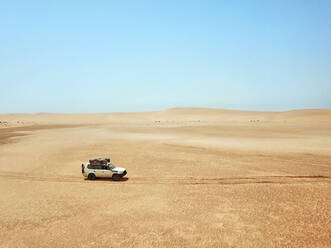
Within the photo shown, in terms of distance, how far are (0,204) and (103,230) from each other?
7.65m

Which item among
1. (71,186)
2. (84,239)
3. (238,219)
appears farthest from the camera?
(71,186)

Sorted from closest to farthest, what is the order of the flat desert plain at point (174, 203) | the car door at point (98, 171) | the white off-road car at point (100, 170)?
the flat desert plain at point (174, 203), the white off-road car at point (100, 170), the car door at point (98, 171)

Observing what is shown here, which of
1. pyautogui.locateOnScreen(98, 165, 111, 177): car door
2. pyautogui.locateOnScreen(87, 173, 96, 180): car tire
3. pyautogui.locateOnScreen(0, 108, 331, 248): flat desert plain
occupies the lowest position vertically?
pyautogui.locateOnScreen(0, 108, 331, 248): flat desert plain

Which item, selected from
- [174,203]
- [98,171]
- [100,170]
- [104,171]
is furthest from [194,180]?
[98,171]

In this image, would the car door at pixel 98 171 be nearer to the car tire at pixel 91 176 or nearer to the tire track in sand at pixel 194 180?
the car tire at pixel 91 176

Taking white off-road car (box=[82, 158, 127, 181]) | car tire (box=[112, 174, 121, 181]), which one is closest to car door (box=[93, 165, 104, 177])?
white off-road car (box=[82, 158, 127, 181])

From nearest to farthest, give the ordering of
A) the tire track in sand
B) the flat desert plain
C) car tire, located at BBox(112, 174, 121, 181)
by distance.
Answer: the flat desert plain < the tire track in sand < car tire, located at BBox(112, 174, 121, 181)

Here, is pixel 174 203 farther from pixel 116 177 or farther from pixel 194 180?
pixel 116 177

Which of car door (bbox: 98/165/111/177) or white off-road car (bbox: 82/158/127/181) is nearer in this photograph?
white off-road car (bbox: 82/158/127/181)

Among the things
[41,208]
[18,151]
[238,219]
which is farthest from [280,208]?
[18,151]

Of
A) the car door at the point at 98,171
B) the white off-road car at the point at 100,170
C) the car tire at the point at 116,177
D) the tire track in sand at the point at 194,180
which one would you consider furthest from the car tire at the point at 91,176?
the car tire at the point at 116,177

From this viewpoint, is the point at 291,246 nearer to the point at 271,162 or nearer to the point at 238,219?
the point at 238,219

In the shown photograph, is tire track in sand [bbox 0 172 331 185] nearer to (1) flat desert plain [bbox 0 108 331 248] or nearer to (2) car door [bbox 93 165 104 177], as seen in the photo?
(1) flat desert plain [bbox 0 108 331 248]

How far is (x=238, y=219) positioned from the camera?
12438 millimetres
